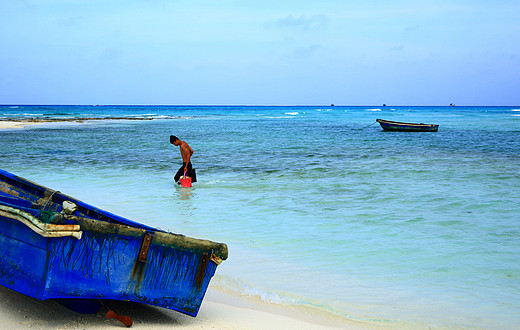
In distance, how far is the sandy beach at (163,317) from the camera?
3875mm

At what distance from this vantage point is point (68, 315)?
3988 millimetres

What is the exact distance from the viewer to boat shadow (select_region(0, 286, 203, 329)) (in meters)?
3.84

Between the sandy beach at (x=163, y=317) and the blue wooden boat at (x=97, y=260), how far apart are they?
181 mm

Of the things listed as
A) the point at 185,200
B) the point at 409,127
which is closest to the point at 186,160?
the point at 185,200

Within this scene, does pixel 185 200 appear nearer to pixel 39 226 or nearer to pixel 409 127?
pixel 39 226

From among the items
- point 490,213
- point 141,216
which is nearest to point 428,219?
point 490,213

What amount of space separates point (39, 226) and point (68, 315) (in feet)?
3.42

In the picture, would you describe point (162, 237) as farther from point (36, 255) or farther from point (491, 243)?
point (491, 243)

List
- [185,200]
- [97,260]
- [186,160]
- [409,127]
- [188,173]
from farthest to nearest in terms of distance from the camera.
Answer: [409,127]
[188,173]
[186,160]
[185,200]
[97,260]

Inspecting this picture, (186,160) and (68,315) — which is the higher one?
(186,160)

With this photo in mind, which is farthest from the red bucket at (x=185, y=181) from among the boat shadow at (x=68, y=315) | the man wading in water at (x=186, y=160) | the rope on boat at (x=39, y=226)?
the rope on boat at (x=39, y=226)

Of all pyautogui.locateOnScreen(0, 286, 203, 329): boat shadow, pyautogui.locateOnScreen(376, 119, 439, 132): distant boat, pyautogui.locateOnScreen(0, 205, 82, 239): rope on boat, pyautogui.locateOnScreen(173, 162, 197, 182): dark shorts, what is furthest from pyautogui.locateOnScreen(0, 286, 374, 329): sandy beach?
pyautogui.locateOnScreen(376, 119, 439, 132): distant boat

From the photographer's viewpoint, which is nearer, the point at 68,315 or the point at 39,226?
the point at 39,226

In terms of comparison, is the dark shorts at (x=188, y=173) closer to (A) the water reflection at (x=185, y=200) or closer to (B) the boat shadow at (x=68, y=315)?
(A) the water reflection at (x=185, y=200)
